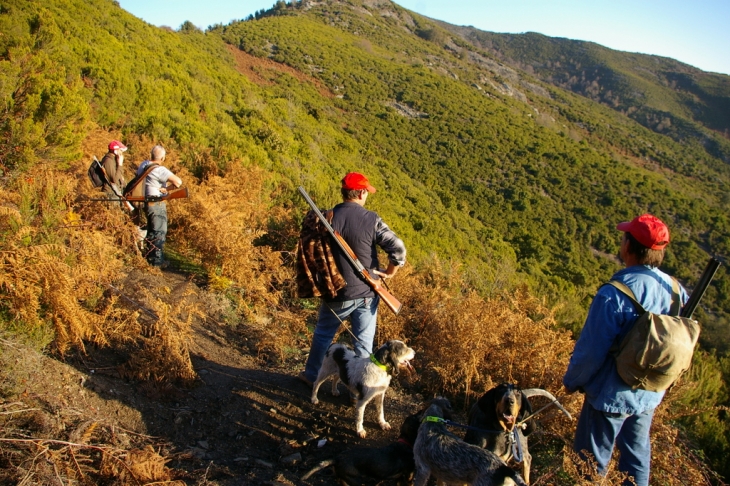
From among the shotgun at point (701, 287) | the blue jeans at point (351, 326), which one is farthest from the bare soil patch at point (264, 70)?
the shotgun at point (701, 287)

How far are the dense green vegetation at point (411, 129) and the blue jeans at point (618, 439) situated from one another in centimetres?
250

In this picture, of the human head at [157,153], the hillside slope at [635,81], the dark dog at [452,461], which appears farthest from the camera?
the hillside slope at [635,81]

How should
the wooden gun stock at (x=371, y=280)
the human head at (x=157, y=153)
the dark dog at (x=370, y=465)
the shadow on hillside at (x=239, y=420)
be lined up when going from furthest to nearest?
1. the human head at (x=157, y=153)
2. the wooden gun stock at (x=371, y=280)
3. the shadow on hillside at (x=239, y=420)
4. the dark dog at (x=370, y=465)

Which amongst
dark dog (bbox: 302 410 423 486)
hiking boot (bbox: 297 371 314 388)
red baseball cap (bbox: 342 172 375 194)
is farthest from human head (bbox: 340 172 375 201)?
dark dog (bbox: 302 410 423 486)

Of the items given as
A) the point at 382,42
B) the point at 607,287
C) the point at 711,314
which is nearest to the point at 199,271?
the point at 607,287

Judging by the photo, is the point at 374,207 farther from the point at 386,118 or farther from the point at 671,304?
the point at 386,118

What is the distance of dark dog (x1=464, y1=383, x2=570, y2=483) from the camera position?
9.11ft

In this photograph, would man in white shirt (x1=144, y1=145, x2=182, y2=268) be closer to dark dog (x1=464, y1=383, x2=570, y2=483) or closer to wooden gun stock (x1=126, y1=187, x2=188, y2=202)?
→ wooden gun stock (x1=126, y1=187, x2=188, y2=202)

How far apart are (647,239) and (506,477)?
1546 millimetres

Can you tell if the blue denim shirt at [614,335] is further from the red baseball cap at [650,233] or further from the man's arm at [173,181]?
the man's arm at [173,181]

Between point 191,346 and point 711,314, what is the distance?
1056 inches

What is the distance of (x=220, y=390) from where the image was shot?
12.6 feet

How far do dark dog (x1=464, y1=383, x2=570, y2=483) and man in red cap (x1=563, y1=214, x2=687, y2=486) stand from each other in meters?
0.32

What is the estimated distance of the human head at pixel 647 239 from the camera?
2.42 metres
